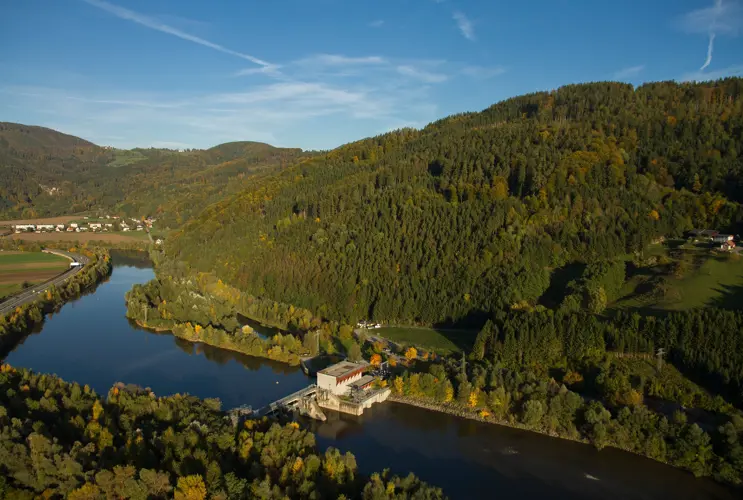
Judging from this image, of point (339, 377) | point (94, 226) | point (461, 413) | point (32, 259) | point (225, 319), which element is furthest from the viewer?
point (94, 226)

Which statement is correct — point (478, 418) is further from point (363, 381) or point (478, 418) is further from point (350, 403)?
point (363, 381)

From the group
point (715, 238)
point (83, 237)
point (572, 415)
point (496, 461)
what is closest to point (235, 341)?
point (496, 461)

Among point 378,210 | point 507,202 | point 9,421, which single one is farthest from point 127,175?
point 9,421

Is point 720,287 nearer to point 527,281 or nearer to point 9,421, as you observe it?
point 527,281

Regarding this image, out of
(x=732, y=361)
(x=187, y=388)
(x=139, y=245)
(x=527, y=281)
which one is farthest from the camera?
(x=139, y=245)

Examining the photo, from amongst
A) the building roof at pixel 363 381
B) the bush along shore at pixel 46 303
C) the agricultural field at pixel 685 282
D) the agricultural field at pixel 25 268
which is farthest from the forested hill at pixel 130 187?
the agricultural field at pixel 685 282

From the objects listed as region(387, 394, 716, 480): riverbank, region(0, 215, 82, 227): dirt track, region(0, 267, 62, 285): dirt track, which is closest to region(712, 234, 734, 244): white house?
region(387, 394, 716, 480): riverbank
